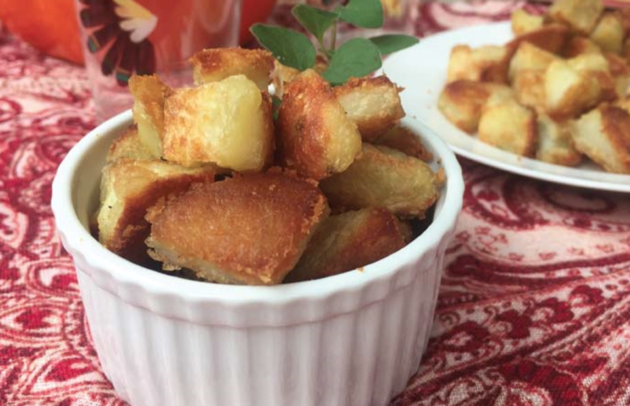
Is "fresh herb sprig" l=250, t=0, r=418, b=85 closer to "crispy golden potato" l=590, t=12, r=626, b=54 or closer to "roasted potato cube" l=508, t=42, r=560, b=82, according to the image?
"roasted potato cube" l=508, t=42, r=560, b=82

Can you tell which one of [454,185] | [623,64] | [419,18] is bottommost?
[419,18]

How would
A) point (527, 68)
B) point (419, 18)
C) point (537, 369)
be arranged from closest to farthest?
point (537, 369)
point (527, 68)
point (419, 18)

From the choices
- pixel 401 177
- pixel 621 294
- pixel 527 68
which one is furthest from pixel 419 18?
pixel 401 177

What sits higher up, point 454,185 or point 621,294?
point 454,185

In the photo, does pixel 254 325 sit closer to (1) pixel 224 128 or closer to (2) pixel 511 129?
(1) pixel 224 128

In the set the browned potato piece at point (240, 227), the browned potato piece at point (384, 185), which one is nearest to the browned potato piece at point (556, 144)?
the browned potato piece at point (384, 185)

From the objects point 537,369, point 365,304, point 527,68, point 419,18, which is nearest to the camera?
point 365,304

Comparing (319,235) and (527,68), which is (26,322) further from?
(527,68)
